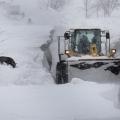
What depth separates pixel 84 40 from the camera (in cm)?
1647

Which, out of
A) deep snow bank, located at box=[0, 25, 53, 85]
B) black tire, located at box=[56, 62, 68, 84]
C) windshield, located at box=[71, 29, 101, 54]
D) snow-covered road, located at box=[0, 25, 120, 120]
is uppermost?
windshield, located at box=[71, 29, 101, 54]

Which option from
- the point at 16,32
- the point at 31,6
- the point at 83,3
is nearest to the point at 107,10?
the point at 83,3

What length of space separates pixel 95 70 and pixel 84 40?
2013 mm

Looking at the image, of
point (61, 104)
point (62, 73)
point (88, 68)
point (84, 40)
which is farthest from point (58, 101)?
point (84, 40)

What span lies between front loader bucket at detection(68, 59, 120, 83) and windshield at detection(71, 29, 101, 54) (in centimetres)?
147

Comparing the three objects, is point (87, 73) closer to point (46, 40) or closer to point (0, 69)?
point (0, 69)

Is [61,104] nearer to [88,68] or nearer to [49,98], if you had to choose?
[49,98]

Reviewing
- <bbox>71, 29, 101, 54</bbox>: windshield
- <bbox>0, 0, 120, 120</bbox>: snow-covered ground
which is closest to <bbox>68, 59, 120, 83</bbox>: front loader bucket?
<bbox>0, 0, 120, 120</bbox>: snow-covered ground

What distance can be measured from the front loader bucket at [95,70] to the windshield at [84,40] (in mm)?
1474

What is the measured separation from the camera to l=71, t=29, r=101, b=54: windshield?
53.9 ft

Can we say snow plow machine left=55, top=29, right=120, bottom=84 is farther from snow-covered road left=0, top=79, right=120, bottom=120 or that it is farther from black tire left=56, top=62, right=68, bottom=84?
snow-covered road left=0, top=79, right=120, bottom=120

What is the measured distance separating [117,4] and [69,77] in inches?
1976

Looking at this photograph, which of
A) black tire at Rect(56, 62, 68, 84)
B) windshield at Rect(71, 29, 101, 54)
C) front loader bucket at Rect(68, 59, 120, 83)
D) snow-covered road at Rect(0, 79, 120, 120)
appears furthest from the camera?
windshield at Rect(71, 29, 101, 54)

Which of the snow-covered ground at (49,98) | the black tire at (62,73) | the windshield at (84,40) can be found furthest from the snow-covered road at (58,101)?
the windshield at (84,40)
